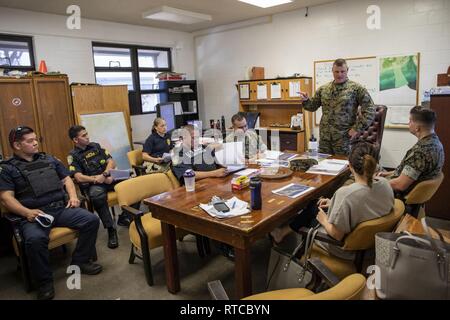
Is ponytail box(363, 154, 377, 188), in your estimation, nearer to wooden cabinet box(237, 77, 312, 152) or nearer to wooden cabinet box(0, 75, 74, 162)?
wooden cabinet box(237, 77, 312, 152)

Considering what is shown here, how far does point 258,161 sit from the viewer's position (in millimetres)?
3307

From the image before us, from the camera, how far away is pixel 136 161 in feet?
13.9

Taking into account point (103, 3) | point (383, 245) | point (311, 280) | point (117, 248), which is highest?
point (103, 3)

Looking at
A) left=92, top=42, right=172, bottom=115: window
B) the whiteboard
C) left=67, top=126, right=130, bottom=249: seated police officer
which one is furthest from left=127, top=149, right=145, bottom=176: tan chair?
left=92, top=42, right=172, bottom=115: window

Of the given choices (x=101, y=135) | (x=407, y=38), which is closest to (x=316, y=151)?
(x=407, y=38)

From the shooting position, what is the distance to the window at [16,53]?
4688 millimetres

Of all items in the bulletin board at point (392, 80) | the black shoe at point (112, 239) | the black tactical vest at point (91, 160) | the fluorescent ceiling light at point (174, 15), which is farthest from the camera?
the fluorescent ceiling light at point (174, 15)

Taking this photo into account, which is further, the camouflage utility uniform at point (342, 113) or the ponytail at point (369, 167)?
the camouflage utility uniform at point (342, 113)

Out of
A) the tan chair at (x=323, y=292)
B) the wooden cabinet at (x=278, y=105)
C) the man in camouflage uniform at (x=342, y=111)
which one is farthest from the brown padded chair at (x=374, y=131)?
the tan chair at (x=323, y=292)

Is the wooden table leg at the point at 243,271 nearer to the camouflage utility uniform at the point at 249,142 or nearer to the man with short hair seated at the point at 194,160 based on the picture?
the man with short hair seated at the point at 194,160

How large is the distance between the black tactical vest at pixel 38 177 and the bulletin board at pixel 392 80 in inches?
170

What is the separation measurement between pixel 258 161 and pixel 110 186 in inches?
64.7

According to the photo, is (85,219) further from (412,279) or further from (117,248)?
(412,279)

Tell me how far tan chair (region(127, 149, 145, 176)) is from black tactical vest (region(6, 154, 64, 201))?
125cm
